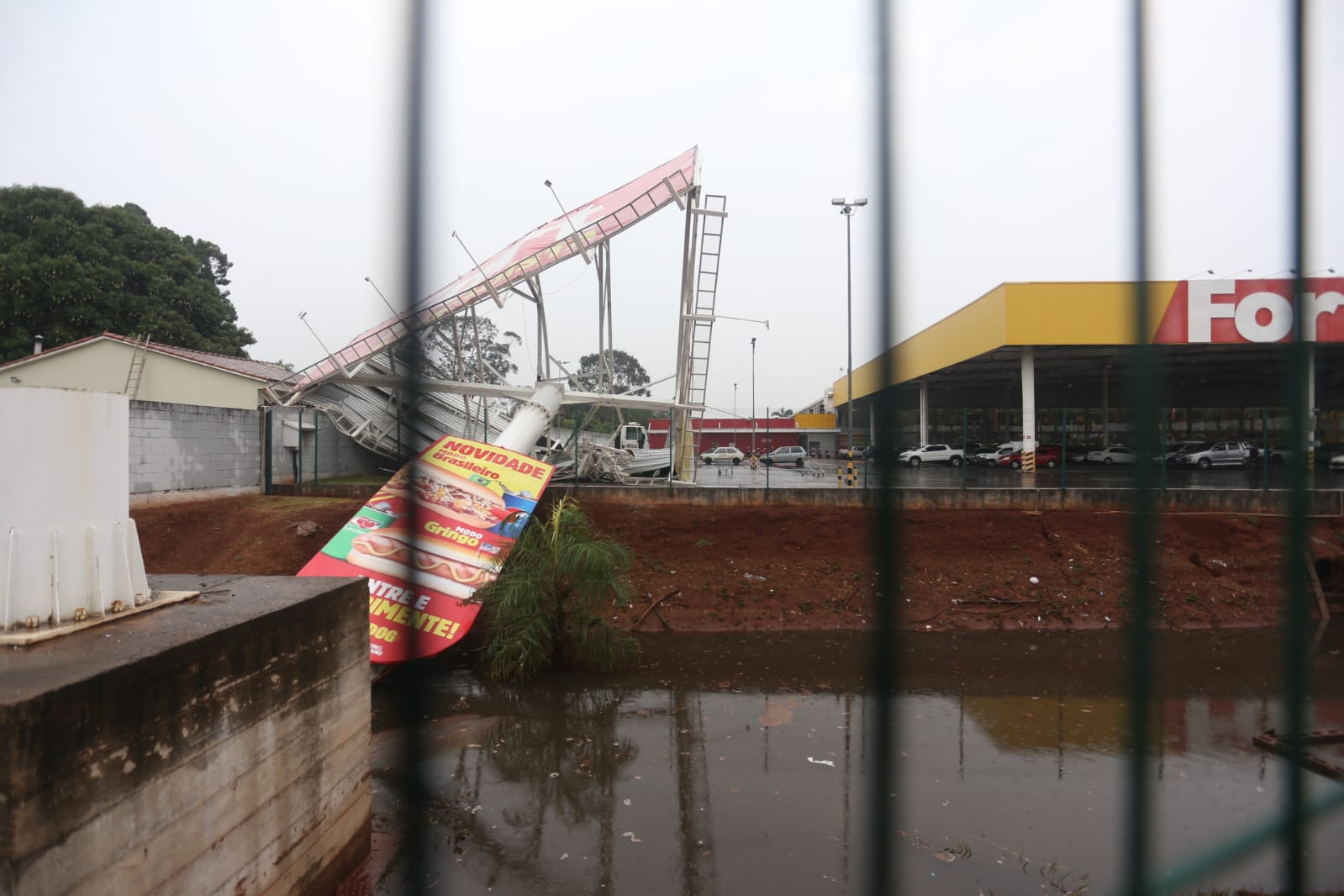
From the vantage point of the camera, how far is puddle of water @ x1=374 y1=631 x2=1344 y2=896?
3838 mm

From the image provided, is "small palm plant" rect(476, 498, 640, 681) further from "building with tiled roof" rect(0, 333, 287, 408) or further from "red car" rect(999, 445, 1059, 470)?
"red car" rect(999, 445, 1059, 470)

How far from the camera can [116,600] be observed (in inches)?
115

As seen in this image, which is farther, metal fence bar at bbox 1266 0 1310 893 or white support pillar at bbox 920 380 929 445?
white support pillar at bbox 920 380 929 445

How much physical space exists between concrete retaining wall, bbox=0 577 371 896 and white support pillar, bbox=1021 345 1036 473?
13.9 metres

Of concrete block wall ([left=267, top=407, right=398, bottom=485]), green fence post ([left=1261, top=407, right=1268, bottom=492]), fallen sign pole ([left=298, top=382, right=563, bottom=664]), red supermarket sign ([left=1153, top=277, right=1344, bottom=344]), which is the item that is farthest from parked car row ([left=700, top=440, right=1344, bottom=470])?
red supermarket sign ([left=1153, top=277, right=1344, bottom=344])

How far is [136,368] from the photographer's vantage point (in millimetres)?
14516

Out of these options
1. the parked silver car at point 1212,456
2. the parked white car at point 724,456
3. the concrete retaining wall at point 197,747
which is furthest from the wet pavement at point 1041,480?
the parked white car at point 724,456

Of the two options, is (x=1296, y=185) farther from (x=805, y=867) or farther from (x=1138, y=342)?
(x=805, y=867)

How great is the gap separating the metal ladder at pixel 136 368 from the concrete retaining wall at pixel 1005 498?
9656mm

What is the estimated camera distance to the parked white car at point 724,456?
2664 cm

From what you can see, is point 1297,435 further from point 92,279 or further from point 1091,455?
point 92,279

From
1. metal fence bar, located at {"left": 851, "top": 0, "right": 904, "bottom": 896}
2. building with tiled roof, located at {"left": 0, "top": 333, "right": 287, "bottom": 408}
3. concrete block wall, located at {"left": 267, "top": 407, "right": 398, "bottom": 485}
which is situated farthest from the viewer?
building with tiled roof, located at {"left": 0, "top": 333, "right": 287, "bottom": 408}

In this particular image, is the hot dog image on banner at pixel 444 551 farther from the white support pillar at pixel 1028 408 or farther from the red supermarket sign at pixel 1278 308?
the white support pillar at pixel 1028 408

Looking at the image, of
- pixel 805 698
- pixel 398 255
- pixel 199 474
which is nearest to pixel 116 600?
pixel 398 255
